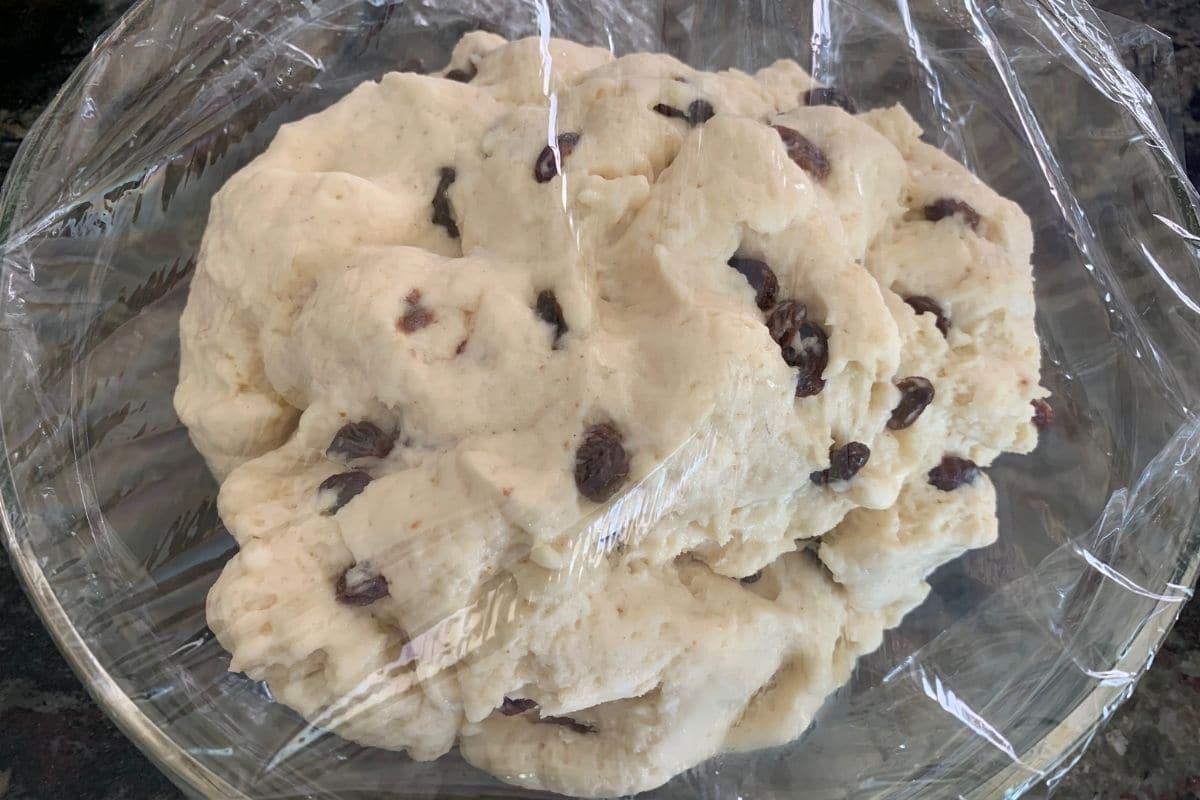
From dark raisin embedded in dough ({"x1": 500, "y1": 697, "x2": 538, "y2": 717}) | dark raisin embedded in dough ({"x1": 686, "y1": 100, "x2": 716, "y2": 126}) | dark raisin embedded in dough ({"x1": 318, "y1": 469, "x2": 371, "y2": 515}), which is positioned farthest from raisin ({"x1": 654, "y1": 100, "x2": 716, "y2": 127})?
dark raisin embedded in dough ({"x1": 500, "y1": 697, "x2": 538, "y2": 717})

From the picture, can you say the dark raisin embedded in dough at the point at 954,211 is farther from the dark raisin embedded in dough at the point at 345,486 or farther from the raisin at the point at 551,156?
the dark raisin embedded in dough at the point at 345,486

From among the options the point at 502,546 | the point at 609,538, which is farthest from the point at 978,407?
the point at 502,546

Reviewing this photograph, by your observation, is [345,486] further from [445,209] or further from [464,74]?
[464,74]

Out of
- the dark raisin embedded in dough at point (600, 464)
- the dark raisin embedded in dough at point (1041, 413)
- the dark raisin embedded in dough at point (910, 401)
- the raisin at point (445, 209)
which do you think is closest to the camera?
the dark raisin embedded in dough at point (600, 464)

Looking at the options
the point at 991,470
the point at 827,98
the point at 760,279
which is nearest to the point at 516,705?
the point at 760,279

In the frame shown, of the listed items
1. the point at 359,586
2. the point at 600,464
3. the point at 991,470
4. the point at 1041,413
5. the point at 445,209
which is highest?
the point at 445,209

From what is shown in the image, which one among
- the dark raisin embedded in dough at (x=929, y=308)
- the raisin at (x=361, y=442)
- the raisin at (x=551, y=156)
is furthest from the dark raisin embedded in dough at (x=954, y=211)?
the raisin at (x=361, y=442)

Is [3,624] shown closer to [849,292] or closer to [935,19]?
[849,292]
